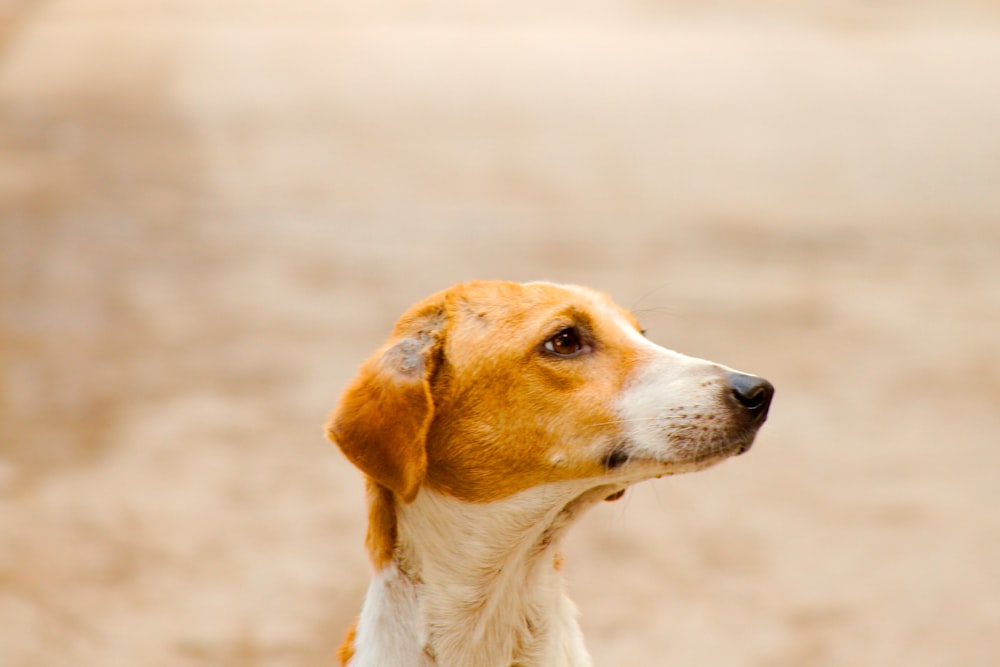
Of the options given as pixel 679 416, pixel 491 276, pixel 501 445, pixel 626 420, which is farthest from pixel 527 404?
pixel 491 276

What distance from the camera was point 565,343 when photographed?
9.65ft

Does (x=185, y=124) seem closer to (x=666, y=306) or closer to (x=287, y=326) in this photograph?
(x=287, y=326)

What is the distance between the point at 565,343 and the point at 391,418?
0.44 metres

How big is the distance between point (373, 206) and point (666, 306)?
109 inches

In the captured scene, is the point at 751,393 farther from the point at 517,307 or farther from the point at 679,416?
the point at 517,307

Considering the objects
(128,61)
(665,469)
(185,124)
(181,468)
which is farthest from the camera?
(128,61)

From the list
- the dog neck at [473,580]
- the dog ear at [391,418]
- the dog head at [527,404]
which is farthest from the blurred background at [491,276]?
the dog ear at [391,418]

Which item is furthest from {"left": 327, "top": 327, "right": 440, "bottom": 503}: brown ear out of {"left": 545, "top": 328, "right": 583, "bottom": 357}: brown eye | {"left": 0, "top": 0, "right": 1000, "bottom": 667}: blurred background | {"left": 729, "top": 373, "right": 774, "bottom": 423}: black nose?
{"left": 0, "top": 0, "right": 1000, "bottom": 667}: blurred background

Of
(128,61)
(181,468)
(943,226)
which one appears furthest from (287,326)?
(128,61)

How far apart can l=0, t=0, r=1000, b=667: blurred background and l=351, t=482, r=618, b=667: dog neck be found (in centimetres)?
180

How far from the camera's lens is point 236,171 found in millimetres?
10305

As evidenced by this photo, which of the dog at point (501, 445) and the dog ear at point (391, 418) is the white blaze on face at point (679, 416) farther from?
the dog ear at point (391, 418)

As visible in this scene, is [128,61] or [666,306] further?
[128,61]

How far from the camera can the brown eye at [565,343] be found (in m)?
2.93
